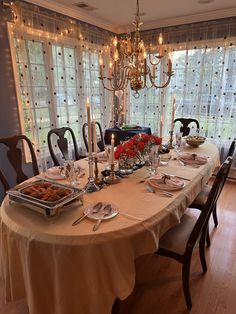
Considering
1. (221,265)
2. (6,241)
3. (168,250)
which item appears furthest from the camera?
(221,265)

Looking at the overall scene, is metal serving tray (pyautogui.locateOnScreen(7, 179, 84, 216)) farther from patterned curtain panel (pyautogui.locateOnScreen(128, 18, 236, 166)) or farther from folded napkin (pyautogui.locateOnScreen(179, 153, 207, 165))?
patterned curtain panel (pyautogui.locateOnScreen(128, 18, 236, 166))

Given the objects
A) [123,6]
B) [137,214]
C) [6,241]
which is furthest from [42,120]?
[137,214]

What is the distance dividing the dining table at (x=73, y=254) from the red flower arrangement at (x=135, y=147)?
583 millimetres

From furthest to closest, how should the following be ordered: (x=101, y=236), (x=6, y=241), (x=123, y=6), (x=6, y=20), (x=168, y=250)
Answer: (x=123, y=6), (x=6, y=20), (x=168, y=250), (x=6, y=241), (x=101, y=236)

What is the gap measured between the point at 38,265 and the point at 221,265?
1602 millimetres

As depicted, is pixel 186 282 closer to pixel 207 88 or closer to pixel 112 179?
pixel 112 179

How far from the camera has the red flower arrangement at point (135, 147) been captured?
6.05ft

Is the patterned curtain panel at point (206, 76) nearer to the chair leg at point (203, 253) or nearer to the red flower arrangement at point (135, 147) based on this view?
the red flower arrangement at point (135, 147)

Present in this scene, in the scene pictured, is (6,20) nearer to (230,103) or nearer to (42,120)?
(42,120)

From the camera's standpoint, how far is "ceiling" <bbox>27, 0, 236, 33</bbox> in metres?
2.98

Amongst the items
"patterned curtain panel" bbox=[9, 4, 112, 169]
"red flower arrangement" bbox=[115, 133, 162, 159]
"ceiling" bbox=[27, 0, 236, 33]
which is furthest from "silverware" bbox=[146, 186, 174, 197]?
"ceiling" bbox=[27, 0, 236, 33]

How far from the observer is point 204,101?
3760 millimetres

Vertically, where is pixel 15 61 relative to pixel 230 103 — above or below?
above

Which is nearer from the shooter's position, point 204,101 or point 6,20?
point 6,20
